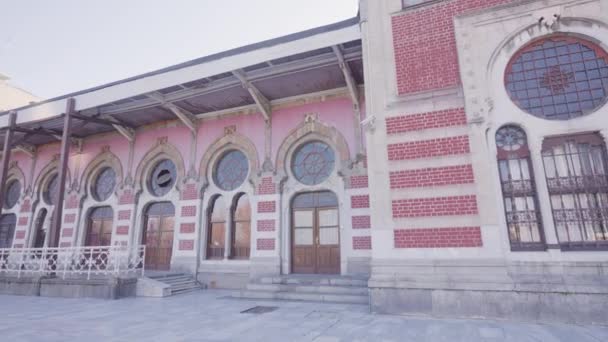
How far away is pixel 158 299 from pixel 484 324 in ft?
23.9

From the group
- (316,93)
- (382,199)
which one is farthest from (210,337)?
(316,93)

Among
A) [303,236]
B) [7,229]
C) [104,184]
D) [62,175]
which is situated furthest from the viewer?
[7,229]

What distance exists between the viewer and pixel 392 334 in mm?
4715

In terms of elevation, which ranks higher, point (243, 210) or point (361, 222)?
point (243, 210)

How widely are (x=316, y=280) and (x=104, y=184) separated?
970 cm

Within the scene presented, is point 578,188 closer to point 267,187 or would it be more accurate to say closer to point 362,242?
point 362,242

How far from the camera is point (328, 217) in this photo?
965 centimetres

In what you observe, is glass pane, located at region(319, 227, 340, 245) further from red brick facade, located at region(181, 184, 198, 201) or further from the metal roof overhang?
red brick facade, located at region(181, 184, 198, 201)

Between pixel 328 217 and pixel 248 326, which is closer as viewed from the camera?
pixel 248 326

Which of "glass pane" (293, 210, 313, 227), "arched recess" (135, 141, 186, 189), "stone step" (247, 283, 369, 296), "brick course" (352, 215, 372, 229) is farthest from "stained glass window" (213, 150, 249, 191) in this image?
"brick course" (352, 215, 372, 229)

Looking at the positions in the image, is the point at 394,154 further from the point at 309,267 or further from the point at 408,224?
the point at 309,267

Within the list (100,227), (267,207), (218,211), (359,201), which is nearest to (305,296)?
(359,201)

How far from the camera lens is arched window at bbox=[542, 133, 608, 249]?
5535 mm

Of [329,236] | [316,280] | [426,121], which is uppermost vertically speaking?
[426,121]
